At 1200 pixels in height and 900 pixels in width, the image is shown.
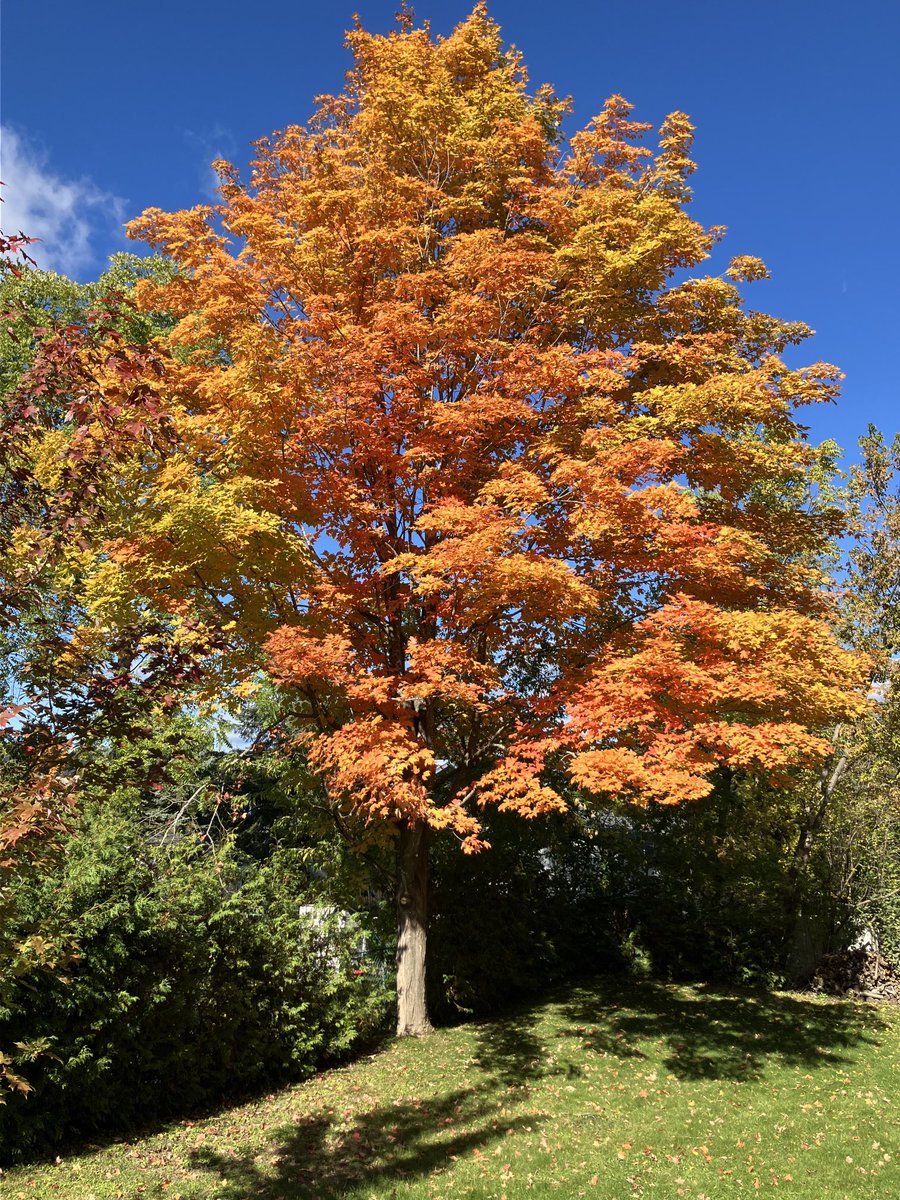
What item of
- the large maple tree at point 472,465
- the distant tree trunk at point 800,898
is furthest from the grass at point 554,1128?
the distant tree trunk at point 800,898

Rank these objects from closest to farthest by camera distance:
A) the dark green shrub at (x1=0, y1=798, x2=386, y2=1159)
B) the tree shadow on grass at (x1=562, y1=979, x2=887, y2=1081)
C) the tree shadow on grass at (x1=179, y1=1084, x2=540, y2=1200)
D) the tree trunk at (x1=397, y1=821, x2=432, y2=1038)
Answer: the tree shadow on grass at (x1=179, y1=1084, x2=540, y2=1200)
the dark green shrub at (x1=0, y1=798, x2=386, y2=1159)
the tree shadow on grass at (x1=562, y1=979, x2=887, y2=1081)
the tree trunk at (x1=397, y1=821, x2=432, y2=1038)

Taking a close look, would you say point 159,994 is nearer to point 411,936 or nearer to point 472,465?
point 411,936

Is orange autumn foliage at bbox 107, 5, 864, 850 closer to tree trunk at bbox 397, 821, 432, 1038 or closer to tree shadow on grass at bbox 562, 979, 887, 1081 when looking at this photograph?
tree trunk at bbox 397, 821, 432, 1038

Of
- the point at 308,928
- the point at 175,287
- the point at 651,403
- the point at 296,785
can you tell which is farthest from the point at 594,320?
the point at 308,928

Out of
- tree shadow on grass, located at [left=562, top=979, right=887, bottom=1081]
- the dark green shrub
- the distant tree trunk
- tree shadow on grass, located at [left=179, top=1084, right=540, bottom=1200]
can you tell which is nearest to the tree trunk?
the dark green shrub

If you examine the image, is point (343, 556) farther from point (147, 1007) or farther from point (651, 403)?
point (147, 1007)

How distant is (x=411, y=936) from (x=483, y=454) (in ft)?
23.7

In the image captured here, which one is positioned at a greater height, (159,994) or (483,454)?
(483,454)

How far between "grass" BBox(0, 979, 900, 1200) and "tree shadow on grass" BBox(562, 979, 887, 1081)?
5 cm

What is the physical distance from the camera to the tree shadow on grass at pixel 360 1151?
6293 mm

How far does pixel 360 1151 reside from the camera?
23.0ft

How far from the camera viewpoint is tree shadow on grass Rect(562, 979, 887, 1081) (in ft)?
32.7

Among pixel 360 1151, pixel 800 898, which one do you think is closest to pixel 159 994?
pixel 360 1151

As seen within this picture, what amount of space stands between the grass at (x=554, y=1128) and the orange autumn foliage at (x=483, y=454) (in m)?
2.91
